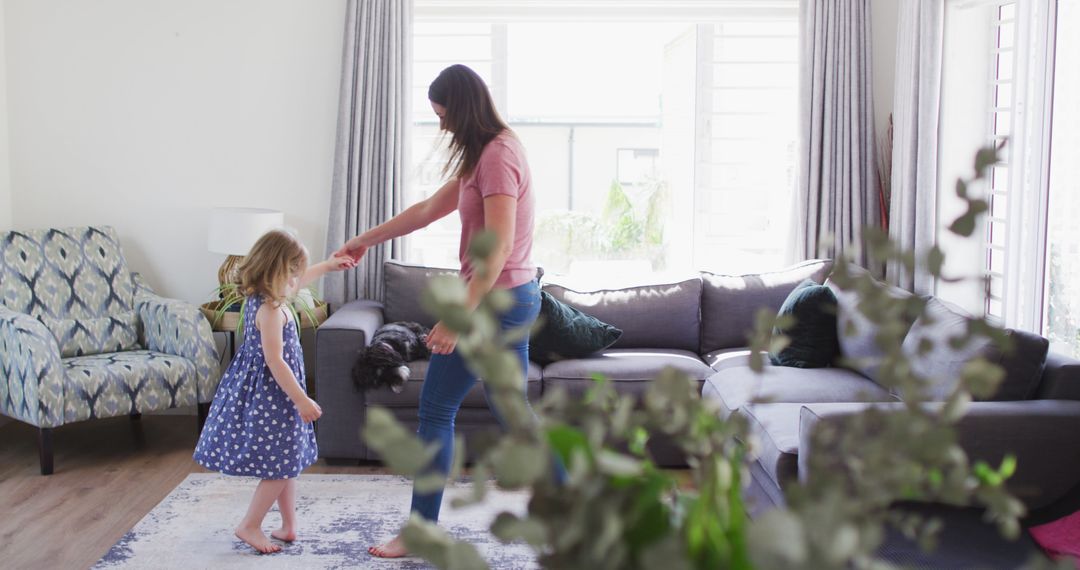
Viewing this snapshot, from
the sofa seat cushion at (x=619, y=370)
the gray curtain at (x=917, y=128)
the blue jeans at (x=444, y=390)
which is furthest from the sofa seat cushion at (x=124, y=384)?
the gray curtain at (x=917, y=128)

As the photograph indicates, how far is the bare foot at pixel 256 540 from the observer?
344 cm

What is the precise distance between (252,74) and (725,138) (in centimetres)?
230

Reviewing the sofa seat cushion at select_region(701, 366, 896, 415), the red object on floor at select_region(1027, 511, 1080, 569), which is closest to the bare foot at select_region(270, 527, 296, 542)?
the sofa seat cushion at select_region(701, 366, 896, 415)

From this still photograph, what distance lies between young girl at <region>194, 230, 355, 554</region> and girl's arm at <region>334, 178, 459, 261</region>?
0.08 metres

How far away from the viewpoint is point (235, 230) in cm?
486

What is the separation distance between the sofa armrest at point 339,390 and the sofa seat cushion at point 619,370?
76cm

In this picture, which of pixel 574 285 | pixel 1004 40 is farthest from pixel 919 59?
pixel 574 285

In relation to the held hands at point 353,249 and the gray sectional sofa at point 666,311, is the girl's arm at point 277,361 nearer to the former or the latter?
the held hands at point 353,249

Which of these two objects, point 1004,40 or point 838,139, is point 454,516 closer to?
point 838,139

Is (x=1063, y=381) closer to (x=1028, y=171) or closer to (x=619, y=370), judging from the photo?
(x=1028, y=171)

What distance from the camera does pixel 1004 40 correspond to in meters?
4.50

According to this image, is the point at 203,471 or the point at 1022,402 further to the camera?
the point at 203,471

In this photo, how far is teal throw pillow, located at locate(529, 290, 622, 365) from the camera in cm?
450

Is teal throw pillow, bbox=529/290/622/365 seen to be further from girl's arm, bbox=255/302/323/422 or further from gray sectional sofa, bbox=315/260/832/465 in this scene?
girl's arm, bbox=255/302/323/422
